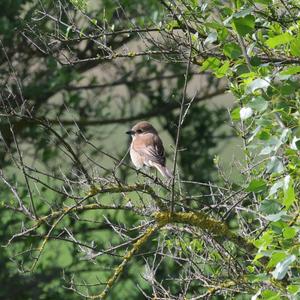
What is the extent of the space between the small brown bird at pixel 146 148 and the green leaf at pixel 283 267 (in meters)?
5.79

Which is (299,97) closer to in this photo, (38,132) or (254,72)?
(254,72)

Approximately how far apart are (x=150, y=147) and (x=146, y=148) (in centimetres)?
4

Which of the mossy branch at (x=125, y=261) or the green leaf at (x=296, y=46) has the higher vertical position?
the green leaf at (x=296, y=46)

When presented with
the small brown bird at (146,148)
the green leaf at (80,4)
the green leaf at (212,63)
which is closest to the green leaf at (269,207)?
the green leaf at (212,63)

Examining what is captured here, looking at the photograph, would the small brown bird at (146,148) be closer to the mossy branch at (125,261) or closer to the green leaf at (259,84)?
the mossy branch at (125,261)

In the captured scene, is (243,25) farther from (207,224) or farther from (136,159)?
(136,159)

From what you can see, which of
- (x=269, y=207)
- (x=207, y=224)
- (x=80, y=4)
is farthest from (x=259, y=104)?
(x=80, y=4)

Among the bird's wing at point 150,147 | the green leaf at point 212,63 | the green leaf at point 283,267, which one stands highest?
the green leaf at point 212,63

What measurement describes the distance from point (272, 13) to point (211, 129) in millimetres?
6264

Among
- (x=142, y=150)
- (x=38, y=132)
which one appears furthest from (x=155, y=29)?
(x=38, y=132)

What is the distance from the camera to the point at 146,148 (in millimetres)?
9242

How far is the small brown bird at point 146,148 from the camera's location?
351 inches

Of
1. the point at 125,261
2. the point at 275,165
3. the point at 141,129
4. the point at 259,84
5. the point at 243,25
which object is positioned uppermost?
the point at 243,25

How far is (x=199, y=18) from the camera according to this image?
4.65 metres
